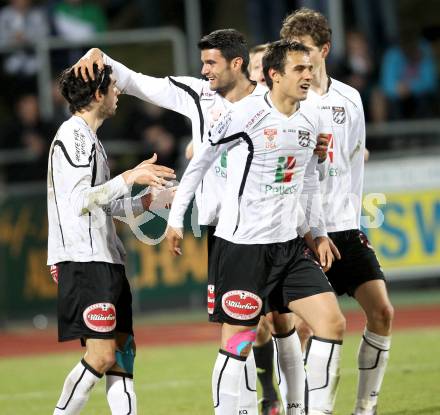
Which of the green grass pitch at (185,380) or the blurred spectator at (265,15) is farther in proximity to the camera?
the blurred spectator at (265,15)

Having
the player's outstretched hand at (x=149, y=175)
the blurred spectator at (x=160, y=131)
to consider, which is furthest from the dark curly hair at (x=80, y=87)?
the blurred spectator at (x=160, y=131)

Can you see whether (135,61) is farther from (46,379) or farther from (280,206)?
(280,206)

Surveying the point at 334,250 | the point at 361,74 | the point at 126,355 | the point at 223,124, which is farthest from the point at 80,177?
the point at 361,74

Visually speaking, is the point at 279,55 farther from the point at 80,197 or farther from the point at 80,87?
the point at 80,197

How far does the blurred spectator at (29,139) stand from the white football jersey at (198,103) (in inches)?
316

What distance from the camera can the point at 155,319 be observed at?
609 inches

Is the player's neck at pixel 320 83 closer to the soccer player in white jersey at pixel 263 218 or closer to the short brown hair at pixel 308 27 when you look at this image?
the short brown hair at pixel 308 27

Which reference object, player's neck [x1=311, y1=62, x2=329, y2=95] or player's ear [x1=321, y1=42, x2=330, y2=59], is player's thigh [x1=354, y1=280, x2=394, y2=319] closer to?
player's neck [x1=311, y1=62, x2=329, y2=95]

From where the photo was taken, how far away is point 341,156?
785 centimetres

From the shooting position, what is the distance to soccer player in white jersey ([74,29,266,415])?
7.41m

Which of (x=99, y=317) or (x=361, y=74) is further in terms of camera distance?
(x=361, y=74)

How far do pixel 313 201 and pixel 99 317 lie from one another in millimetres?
1512

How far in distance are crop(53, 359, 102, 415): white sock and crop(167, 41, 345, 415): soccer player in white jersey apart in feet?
2.36

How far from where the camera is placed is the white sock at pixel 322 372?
22.9 ft
